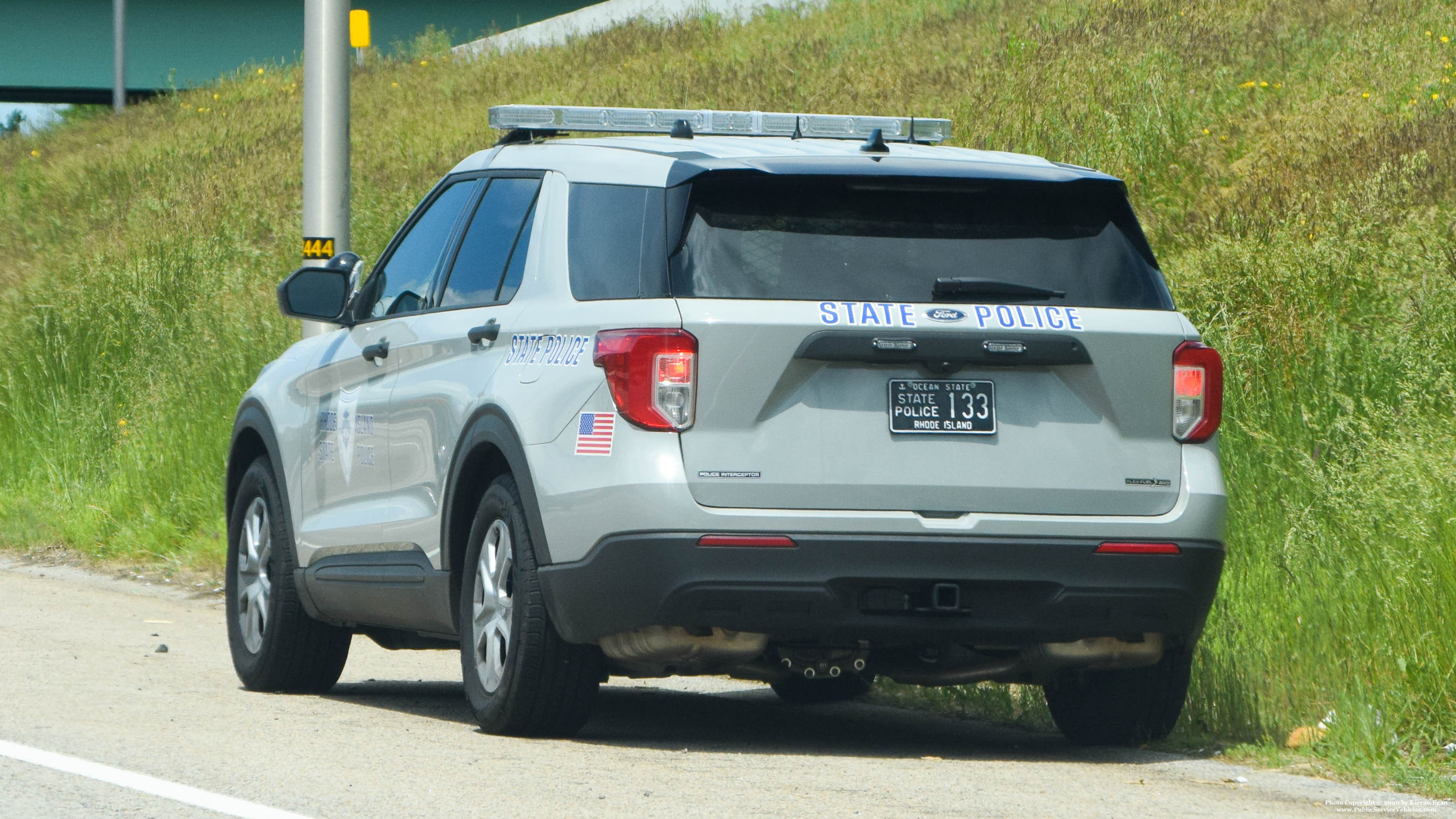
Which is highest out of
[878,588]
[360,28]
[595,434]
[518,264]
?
[360,28]

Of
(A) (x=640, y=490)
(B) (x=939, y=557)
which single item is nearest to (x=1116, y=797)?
(B) (x=939, y=557)

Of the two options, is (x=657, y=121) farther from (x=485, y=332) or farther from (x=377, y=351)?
(x=377, y=351)

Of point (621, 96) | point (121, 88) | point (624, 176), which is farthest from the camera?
point (121, 88)

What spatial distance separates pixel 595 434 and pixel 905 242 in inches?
43.0

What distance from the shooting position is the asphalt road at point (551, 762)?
5664 millimetres

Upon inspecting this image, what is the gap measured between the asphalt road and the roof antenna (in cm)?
190

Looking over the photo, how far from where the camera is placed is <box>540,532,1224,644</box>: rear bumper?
6.11 metres

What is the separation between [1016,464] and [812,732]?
166 cm

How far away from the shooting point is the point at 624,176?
22.0 feet

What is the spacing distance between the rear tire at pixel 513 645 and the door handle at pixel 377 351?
41.5 inches

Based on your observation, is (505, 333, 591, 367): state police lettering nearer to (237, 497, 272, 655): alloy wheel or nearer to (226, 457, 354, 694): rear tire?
(226, 457, 354, 694): rear tire

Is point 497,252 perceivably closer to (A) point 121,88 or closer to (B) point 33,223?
(B) point 33,223

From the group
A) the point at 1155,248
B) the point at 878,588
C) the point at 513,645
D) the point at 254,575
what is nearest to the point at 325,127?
the point at 254,575

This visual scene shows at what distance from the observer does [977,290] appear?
6371 millimetres
